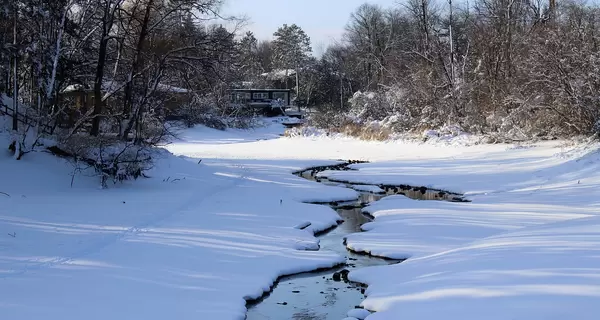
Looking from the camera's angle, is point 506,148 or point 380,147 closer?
point 506,148

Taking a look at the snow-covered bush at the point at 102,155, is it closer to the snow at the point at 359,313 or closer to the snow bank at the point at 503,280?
the snow bank at the point at 503,280

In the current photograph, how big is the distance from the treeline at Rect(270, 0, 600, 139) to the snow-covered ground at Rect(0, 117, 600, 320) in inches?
98.8

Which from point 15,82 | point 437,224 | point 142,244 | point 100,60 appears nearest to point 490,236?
point 437,224

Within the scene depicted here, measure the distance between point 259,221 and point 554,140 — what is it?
15477 millimetres

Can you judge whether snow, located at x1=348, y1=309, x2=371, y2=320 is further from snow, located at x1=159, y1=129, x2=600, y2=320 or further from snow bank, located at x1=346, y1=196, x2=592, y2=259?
snow bank, located at x1=346, y1=196, x2=592, y2=259

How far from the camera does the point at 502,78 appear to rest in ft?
94.5

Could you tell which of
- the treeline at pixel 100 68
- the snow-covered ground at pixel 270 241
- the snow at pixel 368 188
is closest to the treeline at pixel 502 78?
the snow-covered ground at pixel 270 241

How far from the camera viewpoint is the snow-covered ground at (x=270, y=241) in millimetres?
6695

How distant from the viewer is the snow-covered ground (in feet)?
22.0

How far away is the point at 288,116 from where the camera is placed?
221ft

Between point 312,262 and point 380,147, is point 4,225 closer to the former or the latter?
point 312,262

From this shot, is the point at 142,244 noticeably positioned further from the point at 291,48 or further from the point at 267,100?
the point at 291,48

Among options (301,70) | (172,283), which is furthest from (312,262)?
(301,70)

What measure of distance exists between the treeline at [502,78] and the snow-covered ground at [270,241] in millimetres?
2509
